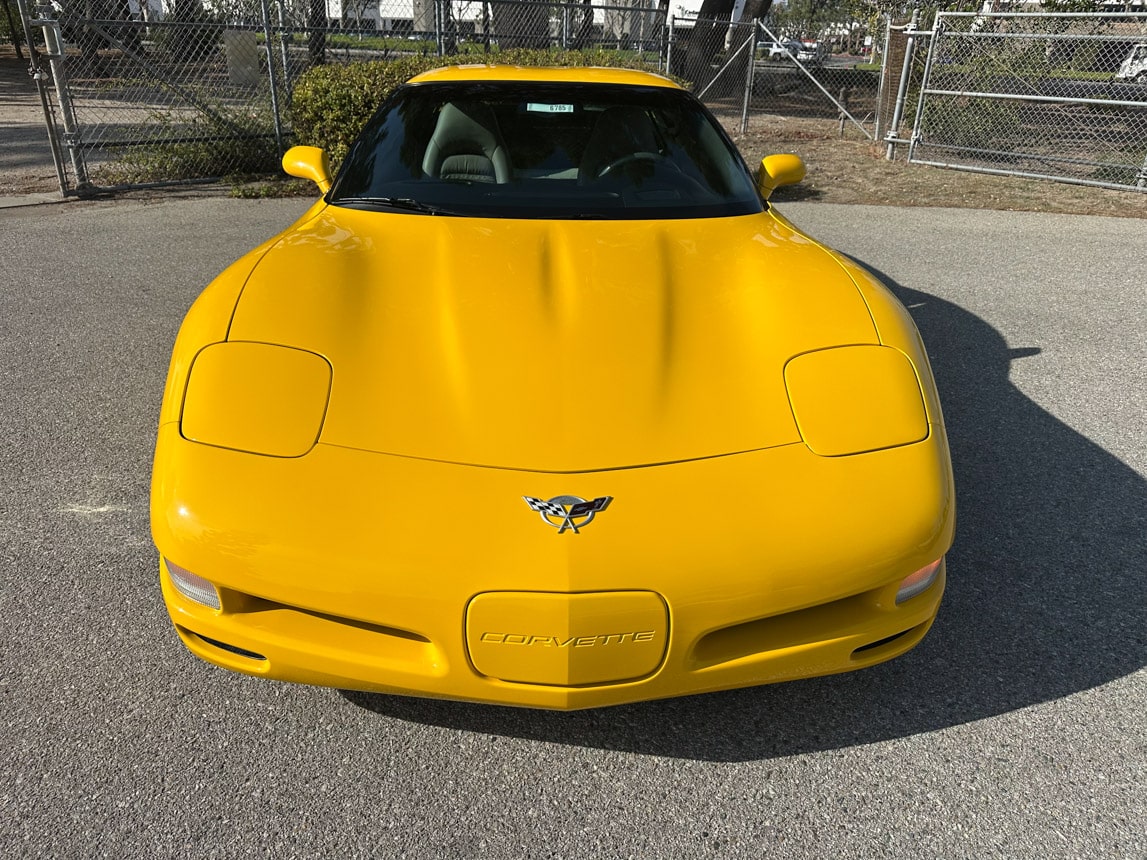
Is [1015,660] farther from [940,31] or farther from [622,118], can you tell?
[940,31]

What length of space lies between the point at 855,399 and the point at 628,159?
162cm

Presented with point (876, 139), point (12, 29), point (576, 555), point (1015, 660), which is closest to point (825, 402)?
point (576, 555)

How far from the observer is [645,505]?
5.67 feet

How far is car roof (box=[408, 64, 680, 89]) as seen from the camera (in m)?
3.45

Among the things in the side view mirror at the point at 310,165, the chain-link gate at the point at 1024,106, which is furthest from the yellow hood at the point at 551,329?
the chain-link gate at the point at 1024,106

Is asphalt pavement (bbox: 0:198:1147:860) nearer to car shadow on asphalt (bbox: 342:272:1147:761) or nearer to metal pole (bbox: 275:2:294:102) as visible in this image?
car shadow on asphalt (bbox: 342:272:1147:761)

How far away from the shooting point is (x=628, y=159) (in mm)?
3205

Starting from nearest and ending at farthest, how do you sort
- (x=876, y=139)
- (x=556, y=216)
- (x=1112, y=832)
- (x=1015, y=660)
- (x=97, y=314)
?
(x=1112, y=832) < (x=1015, y=660) < (x=556, y=216) < (x=97, y=314) < (x=876, y=139)

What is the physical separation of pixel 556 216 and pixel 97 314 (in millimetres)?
3355

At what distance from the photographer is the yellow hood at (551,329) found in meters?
1.88

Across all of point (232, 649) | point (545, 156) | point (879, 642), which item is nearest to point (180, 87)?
point (545, 156)

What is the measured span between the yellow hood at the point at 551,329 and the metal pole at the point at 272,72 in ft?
22.2

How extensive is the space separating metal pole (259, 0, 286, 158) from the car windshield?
5922mm

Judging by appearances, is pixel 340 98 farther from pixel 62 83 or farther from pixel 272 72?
pixel 62 83
